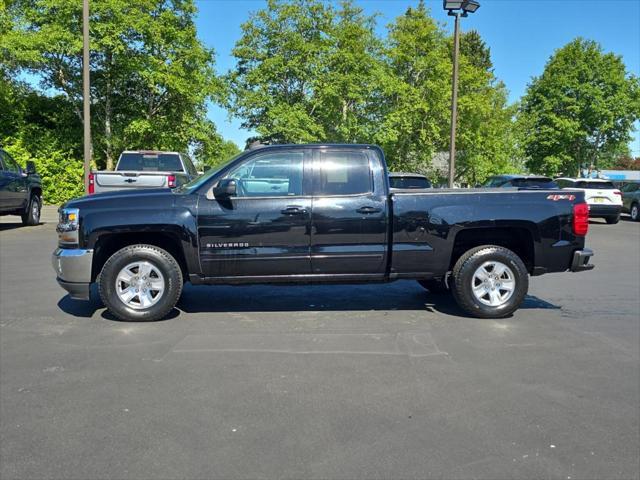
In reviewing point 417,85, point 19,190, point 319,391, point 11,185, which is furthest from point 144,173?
point 417,85

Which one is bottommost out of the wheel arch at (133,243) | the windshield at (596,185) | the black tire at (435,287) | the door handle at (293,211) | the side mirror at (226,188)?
the black tire at (435,287)

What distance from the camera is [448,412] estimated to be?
12.5 feet

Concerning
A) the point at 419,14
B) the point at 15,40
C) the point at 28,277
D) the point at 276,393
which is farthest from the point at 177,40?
the point at 276,393

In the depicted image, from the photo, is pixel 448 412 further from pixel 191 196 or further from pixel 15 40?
pixel 15 40

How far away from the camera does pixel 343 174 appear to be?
Result: 20.5 feet

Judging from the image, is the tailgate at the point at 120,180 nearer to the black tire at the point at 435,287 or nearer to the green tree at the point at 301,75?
the black tire at the point at 435,287

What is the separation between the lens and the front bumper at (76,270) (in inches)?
232

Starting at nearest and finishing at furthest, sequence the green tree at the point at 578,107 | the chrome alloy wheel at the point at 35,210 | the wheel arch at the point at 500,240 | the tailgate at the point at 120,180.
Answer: the wheel arch at the point at 500,240 < the tailgate at the point at 120,180 < the chrome alloy wheel at the point at 35,210 < the green tree at the point at 578,107

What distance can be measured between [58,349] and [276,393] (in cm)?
226

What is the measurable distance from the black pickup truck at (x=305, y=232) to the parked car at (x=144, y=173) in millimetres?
4934

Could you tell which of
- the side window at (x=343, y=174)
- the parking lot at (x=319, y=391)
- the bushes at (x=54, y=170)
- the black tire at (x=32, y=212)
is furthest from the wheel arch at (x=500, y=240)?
the bushes at (x=54, y=170)

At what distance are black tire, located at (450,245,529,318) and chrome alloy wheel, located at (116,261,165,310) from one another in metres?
3.22

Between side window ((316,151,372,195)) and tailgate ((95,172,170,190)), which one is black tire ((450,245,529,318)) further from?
tailgate ((95,172,170,190))

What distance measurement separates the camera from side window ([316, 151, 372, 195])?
20.4 ft
